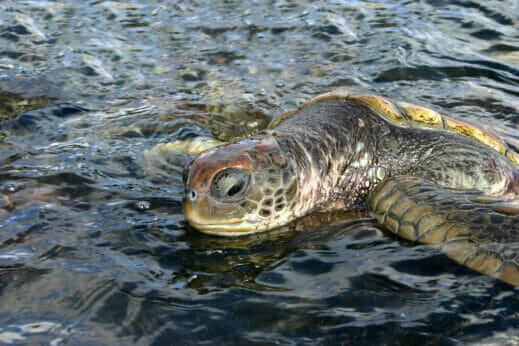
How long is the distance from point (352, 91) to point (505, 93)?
236 cm

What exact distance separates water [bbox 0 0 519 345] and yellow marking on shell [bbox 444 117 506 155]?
121cm

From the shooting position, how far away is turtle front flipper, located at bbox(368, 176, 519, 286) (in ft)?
7.77

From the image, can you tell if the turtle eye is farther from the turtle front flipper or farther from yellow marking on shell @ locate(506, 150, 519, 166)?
yellow marking on shell @ locate(506, 150, 519, 166)

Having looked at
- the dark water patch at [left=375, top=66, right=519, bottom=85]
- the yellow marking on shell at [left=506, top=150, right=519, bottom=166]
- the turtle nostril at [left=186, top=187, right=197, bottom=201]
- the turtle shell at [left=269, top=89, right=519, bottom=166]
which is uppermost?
the turtle shell at [left=269, top=89, right=519, bottom=166]

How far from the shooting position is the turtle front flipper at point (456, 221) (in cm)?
237

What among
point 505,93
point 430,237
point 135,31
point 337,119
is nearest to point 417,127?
point 337,119

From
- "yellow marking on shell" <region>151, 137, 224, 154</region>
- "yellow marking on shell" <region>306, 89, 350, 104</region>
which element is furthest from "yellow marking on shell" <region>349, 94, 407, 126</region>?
"yellow marking on shell" <region>151, 137, 224, 154</region>

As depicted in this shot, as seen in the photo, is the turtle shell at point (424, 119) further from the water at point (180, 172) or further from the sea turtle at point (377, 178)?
the water at point (180, 172)

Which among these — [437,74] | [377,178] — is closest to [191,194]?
[377,178]

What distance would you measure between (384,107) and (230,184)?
59.1 inches

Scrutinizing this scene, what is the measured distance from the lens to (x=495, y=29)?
725cm

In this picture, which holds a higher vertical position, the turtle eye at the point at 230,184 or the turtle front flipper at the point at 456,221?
the turtle eye at the point at 230,184

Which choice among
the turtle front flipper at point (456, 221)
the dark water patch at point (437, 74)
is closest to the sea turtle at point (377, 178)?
the turtle front flipper at point (456, 221)

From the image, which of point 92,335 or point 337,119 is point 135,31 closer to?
point 337,119
